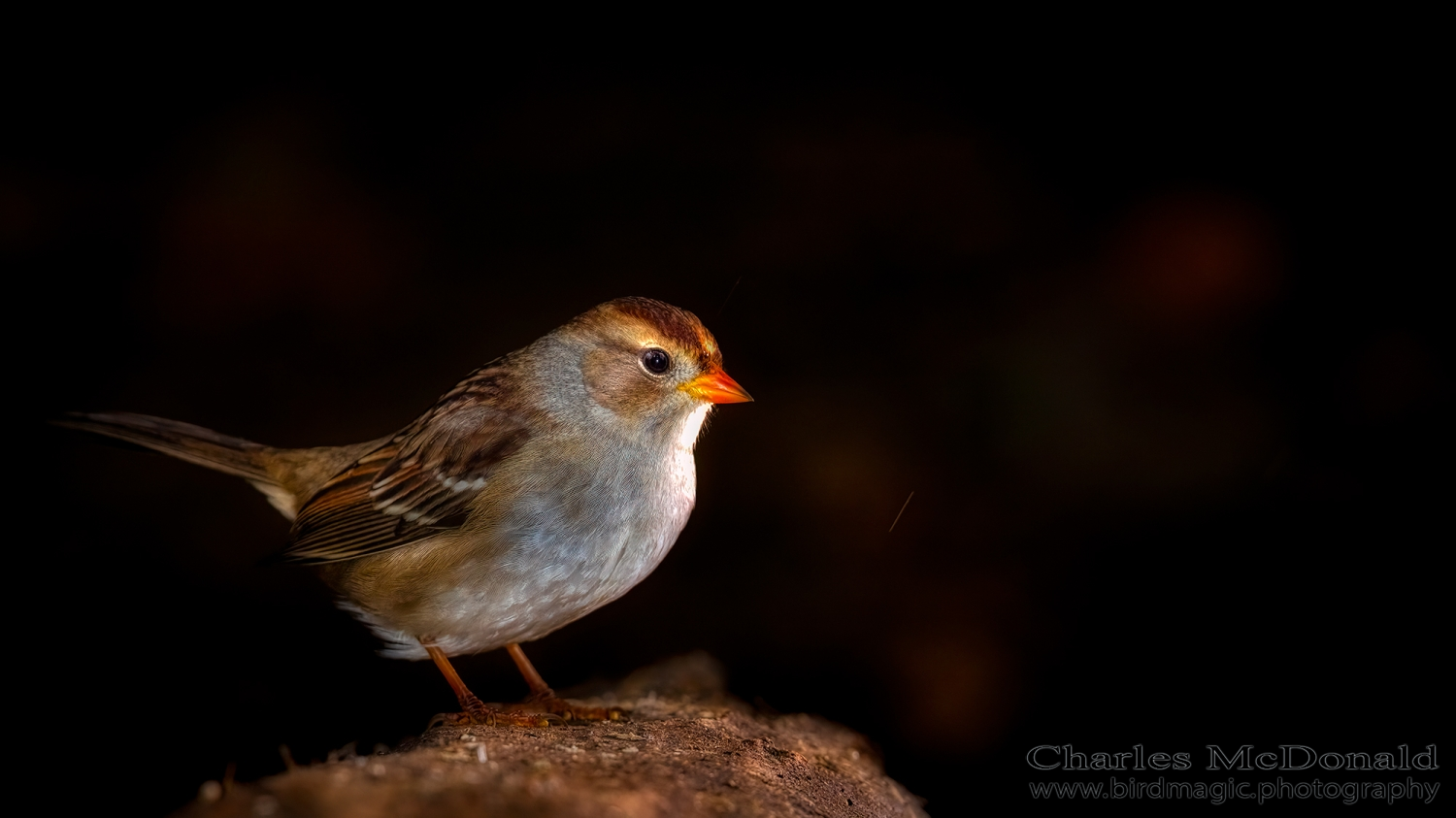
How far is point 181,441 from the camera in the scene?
3.01m

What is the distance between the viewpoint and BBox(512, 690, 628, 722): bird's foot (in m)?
2.50

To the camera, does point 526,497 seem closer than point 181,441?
Yes

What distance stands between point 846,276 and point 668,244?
779 mm

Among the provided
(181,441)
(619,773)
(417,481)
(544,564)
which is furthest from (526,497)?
(181,441)

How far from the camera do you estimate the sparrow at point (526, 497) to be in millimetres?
2404

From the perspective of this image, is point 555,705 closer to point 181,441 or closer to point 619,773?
point 619,773

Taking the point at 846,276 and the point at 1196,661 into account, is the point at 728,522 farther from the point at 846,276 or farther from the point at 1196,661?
the point at 1196,661

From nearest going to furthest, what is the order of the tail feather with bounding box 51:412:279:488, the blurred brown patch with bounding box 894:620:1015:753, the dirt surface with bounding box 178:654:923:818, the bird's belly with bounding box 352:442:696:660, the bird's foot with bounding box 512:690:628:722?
the dirt surface with bounding box 178:654:923:818 < the bird's belly with bounding box 352:442:696:660 < the bird's foot with bounding box 512:690:628:722 < the tail feather with bounding box 51:412:279:488 < the blurred brown patch with bounding box 894:620:1015:753

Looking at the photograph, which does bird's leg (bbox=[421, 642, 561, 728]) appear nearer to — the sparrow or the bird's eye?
the sparrow

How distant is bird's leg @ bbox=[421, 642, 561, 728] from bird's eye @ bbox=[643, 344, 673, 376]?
825mm

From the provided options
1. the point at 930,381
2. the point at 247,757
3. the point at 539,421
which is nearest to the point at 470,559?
the point at 539,421

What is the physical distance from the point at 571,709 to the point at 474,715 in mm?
237

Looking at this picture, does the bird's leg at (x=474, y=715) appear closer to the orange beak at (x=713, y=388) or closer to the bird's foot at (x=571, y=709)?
the bird's foot at (x=571, y=709)

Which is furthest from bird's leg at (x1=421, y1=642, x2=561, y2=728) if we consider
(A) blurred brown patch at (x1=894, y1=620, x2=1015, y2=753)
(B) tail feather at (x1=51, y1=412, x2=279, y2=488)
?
(A) blurred brown patch at (x1=894, y1=620, x2=1015, y2=753)
